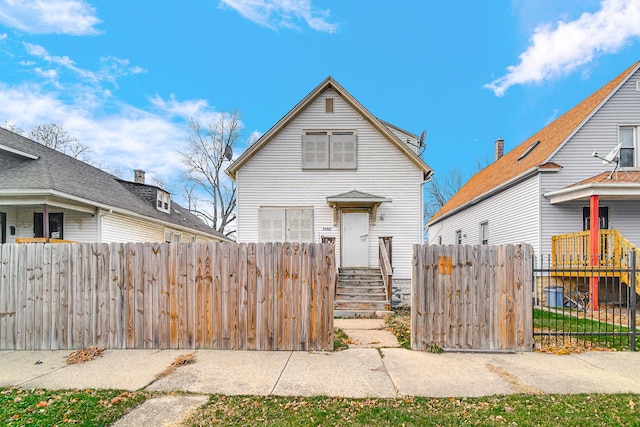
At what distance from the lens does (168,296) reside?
5.72 m

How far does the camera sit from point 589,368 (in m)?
4.79

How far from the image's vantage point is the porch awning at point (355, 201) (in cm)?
1221

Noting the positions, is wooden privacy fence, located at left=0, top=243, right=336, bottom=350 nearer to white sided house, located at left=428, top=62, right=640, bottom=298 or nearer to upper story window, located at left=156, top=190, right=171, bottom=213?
white sided house, located at left=428, top=62, right=640, bottom=298

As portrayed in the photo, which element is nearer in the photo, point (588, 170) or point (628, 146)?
point (588, 170)

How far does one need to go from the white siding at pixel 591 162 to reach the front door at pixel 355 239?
20.1 feet

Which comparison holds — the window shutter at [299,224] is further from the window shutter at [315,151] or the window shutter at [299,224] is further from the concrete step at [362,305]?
the concrete step at [362,305]

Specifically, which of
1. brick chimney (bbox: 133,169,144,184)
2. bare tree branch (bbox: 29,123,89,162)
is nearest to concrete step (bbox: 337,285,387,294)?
brick chimney (bbox: 133,169,144,184)

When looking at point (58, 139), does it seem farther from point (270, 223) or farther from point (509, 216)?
point (509, 216)

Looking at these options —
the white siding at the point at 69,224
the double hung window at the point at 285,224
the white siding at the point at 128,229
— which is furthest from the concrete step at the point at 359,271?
the white siding at the point at 69,224

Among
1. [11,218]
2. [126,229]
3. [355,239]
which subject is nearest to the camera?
[355,239]

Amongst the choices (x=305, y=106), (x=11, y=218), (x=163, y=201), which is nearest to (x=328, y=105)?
(x=305, y=106)

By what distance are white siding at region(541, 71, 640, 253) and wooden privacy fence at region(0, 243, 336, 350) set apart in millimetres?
10297

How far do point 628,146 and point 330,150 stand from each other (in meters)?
10.7

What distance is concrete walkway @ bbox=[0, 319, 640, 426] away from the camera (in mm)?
3957
